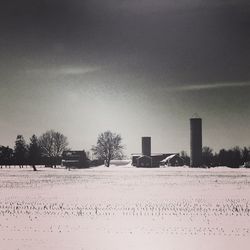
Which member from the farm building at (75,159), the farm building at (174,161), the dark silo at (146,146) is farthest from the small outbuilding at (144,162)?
the dark silo at (146,146)

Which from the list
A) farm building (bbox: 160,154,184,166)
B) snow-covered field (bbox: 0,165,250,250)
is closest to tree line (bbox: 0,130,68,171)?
farm building (bbox: 160,154,184,166)

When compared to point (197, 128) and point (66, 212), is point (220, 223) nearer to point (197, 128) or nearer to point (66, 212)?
point (66, 212)

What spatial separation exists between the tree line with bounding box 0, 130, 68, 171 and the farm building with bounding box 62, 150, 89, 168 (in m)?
3.31

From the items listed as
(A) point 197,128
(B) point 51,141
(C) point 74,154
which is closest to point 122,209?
(B) point 51,141

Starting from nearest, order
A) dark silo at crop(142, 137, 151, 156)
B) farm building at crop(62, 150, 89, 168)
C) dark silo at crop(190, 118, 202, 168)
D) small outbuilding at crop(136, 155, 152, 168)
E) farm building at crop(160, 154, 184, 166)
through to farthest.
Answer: farm building at crop(62, 150, 89, 168), dark silo at crop(190, 118, 202, 168), small outbuilding at crop(136, 155, 152, 168), farm building at crop(160, 154, 184, 166), dark silo at crop(142, 137, 151, 156)

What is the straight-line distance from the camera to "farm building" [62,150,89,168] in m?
98.4

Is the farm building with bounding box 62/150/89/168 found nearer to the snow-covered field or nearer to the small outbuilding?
the small outbuilding

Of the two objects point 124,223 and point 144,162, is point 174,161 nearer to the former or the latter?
point 144,162

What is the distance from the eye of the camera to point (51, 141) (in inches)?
3553

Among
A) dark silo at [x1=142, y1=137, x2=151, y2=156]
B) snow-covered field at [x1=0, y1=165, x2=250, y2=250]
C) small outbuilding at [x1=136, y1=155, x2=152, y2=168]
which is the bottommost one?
snow-covered field at [x1=0, y1=165, x2=250, y2=250]

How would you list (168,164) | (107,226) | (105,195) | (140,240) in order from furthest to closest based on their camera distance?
(168,164)
(105,195)
(107,226)
(140,240)

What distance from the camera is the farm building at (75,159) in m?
98.4

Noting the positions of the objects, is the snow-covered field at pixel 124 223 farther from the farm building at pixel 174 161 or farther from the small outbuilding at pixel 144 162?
the farm building at pixel 174 161

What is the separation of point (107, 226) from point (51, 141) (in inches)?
3071
